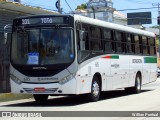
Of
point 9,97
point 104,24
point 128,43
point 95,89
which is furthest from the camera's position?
point 128,43

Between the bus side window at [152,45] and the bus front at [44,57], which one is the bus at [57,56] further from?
the bus side window at [152,45]

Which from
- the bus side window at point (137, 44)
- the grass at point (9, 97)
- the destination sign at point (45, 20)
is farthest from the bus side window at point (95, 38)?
the bus side window at point (137, 44)

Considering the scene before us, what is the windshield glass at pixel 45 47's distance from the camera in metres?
16.4

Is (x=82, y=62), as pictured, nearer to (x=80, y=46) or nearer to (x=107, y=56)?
(x=80, y=46)

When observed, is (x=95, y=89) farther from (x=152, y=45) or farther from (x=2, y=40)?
(x=152, y=45)

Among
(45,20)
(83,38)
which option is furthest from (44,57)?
(83,38)

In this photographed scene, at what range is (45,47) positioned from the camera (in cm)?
1656

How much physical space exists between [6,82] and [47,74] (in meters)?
9.06

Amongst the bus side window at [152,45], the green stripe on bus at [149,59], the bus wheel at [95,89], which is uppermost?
the bus side window at [152,45]

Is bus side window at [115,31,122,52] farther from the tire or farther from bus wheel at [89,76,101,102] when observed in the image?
the tire

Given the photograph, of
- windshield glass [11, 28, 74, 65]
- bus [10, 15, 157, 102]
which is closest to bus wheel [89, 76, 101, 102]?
bus [10, 15, 157, 102]

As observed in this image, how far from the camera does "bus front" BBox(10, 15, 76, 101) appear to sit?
53.4 feet

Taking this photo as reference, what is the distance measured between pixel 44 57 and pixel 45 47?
0.36 metres

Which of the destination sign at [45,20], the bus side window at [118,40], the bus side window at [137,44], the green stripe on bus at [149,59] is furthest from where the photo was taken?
the green stripe on bus at [149,59]
